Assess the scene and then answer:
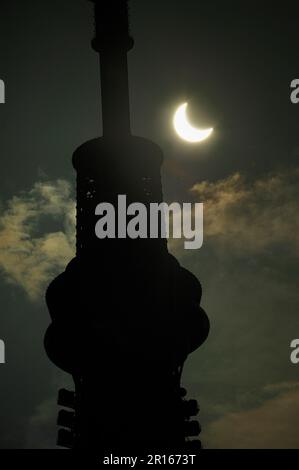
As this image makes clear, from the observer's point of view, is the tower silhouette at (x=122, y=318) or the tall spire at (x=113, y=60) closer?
the tower silhouette at (x=122, y=318)

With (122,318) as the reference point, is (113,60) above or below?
above

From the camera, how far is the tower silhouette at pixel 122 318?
59.4ft

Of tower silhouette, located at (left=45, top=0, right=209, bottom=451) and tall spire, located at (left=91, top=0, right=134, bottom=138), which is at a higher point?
tall spire, located at (left=91, top=0, right=134, bottom=138)

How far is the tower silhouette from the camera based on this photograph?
59.4 feet

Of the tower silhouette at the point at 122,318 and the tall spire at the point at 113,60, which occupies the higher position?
the tall spire at the point at 113,60

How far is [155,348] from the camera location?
18594 millimetres

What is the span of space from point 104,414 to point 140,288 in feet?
16.8

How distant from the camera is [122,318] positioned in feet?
61.4

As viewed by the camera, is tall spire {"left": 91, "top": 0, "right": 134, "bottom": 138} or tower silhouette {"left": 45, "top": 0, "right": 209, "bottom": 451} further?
tall spire {"left": 91, "top": 0, "right": 134, "bottom": 138}

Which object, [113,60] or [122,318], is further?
[113,60]
